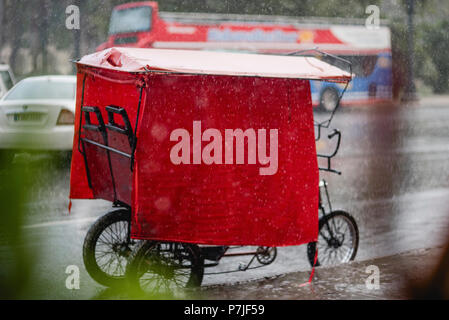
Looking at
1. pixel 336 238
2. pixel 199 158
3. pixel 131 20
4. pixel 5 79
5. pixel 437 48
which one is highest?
pixel 131 20

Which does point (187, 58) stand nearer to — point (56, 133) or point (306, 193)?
point (306, 193)

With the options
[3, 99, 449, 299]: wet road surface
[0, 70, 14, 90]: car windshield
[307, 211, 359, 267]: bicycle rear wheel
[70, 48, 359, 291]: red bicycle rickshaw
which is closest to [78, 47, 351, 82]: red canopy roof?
[70, 48, 359, 291]: red bicycle rickshaw

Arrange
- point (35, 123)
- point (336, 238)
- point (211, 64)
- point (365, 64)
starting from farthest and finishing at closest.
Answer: point (365, 64) < point (35, 123) < point (336, 238) < point (211, 64)

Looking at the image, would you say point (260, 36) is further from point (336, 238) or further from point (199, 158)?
point (199, 158)

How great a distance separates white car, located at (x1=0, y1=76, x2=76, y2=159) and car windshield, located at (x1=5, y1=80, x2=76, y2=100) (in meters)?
0.04

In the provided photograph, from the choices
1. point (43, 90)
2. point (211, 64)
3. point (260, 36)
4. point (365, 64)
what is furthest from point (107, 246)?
point (365, 64)

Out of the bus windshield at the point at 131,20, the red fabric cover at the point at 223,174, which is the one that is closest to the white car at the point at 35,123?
the red fabric cover at the point at 223,174

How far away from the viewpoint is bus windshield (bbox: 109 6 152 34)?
2155 centimetres

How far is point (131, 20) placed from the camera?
22.3m

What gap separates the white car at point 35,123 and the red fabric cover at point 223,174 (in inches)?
231

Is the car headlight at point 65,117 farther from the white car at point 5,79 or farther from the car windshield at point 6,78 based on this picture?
the car windshield at point 6,78

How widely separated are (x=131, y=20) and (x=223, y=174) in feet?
59.8

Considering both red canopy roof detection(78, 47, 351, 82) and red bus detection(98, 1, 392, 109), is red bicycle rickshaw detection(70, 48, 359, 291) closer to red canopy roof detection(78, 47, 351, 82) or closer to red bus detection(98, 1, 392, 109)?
red canopy roof detection(78, 47, 351, 82)
